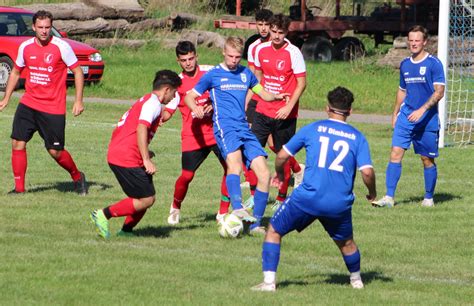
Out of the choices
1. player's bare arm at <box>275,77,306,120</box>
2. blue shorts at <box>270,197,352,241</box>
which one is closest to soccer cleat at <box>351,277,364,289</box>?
blue shorts at <box>270,197,352,241</box>

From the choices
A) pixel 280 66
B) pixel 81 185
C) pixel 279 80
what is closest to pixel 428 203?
pixel 279 80

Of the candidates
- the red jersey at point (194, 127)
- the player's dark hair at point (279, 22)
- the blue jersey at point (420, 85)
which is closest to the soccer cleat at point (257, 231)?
the red jersey at point (194, 127)

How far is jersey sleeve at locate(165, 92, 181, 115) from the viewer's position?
1199 centimetres

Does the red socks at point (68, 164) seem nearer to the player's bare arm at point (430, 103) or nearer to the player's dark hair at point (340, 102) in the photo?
the player's bare arm at point (430, 103)

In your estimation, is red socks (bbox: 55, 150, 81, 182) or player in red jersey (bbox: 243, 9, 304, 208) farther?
red socks (bbox: 55, 150, 81, 182)

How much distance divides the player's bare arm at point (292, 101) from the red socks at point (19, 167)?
322 cm

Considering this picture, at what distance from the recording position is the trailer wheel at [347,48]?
37.2 meters

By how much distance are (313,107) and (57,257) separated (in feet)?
57.0

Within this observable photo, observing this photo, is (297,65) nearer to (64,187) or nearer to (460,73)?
(64,187)

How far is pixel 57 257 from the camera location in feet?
33.0

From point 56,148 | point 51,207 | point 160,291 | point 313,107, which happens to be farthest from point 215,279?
point 313,107

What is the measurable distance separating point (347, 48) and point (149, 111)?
89.4 ft

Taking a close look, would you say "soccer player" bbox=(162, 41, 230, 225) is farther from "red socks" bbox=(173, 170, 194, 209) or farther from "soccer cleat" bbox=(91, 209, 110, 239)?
"soccer cleat" bbox=(91, 209, 110, 239)

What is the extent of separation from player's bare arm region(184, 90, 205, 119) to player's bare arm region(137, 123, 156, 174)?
912mm
